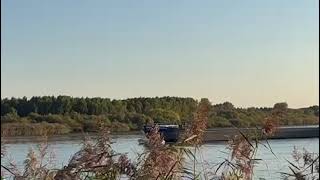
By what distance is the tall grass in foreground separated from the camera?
17.3 ft

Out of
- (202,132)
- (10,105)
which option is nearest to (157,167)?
(202,132)

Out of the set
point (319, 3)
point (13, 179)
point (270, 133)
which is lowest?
point (13, 179)

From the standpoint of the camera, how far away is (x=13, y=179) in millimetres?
6270

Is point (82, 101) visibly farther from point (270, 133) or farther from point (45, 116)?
point (270, 133)

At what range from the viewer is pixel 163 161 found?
17.3ft

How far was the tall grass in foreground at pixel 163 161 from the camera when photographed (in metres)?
5.28

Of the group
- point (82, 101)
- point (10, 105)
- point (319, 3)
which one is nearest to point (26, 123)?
point (10, 105)

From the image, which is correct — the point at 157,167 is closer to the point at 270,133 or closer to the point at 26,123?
the point at 270,133

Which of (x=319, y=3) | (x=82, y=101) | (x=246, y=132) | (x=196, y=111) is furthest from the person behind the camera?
(x=82, y=101)

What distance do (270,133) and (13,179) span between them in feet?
8.06

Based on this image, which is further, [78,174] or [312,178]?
[312,178]

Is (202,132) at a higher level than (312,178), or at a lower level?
higher

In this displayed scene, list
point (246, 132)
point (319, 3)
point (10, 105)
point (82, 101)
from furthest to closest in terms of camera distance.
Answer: point (82, 101) → point (10, 105) → point (319, 3) → point (246, 132)

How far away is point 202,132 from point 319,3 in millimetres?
3675
